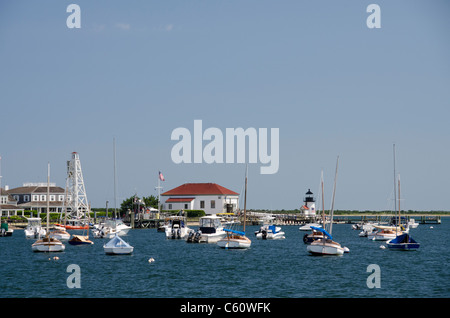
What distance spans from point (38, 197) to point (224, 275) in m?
141

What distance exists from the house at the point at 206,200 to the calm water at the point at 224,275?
335 feet

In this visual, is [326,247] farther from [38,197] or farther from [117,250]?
[38,197]

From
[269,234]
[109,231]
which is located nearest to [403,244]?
→ [269,234]

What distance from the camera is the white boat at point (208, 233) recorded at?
93312 mm

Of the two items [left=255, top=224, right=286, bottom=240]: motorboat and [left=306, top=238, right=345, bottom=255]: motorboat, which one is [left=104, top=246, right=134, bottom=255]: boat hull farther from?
[left=255, top=224, right=286, bottom=240]: motorboat

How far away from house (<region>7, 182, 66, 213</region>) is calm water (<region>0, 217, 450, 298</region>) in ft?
340

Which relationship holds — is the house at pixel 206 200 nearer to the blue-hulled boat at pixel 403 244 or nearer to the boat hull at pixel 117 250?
the blue-hulled boat at pixel 403 244

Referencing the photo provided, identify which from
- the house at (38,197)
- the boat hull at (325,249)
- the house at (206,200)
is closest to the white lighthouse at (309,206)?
the house at (206,200)

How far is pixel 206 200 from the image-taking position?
178125 mm

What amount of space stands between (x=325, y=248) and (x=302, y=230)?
89052 mm

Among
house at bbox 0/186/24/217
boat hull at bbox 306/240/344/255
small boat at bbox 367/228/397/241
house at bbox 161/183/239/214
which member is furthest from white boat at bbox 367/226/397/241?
house at bbox 0/186/24/217

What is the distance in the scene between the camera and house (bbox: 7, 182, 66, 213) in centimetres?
17412
